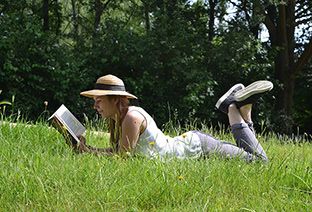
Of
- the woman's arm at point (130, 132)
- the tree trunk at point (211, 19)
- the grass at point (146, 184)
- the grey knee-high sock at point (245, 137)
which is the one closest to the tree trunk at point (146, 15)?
the tree trunk at point (211, 19)

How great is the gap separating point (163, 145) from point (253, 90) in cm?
99

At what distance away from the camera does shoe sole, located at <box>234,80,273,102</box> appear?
4.77 metres

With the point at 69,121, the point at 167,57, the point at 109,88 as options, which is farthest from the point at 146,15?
the point at 69,121

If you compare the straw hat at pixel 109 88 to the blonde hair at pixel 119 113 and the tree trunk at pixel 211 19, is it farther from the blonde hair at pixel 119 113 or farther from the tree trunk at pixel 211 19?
the tree trunk at pixel 211 19

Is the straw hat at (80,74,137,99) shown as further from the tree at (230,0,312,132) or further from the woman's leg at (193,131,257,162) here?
the tree at (230,0,312,132)

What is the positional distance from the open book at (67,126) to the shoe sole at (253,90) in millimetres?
1480

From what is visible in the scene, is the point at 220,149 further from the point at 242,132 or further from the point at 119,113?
the point at 119,113

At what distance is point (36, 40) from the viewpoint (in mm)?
12602

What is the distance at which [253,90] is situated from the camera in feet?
15.8

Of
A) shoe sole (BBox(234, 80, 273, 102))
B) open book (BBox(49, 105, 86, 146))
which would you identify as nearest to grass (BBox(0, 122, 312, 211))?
→ open book (BBox(49, 105, 86, 146))

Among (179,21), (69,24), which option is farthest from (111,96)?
(69,24)

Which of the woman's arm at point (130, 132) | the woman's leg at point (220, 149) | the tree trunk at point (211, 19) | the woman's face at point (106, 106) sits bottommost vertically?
the woman's leg at point (220, 149)

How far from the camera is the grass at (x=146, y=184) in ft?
10.1

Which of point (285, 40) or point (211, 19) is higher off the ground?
point (211, 19)
